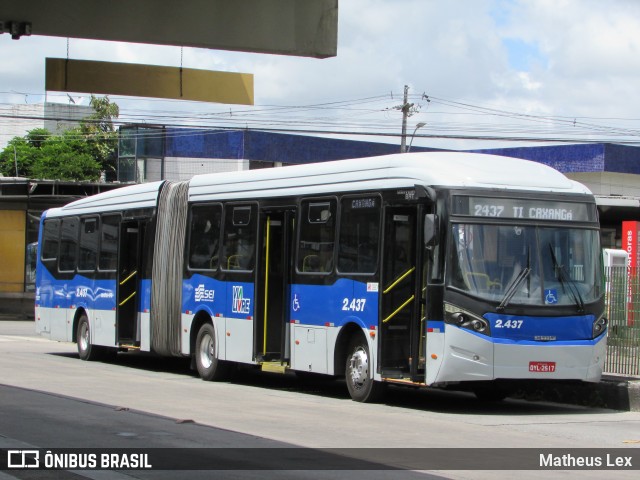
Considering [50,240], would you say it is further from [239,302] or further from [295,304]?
[295,304]

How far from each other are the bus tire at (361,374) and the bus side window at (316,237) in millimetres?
1275

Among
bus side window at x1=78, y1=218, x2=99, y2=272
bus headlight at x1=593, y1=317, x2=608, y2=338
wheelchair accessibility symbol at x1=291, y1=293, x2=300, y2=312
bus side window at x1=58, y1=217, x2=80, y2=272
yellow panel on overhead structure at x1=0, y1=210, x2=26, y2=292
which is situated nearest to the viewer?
bus headlight at x1=593, y1=317, x2=608, y2=338

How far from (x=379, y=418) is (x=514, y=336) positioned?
2077 mm

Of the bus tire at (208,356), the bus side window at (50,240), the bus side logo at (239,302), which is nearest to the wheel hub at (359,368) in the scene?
the bus side logo at (239,302)

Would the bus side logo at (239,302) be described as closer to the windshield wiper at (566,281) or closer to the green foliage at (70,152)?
the windshield wiper at (566,281)

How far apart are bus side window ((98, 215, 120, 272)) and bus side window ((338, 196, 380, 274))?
314 inches

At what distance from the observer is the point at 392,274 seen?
15461mm

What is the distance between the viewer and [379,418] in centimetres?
1423

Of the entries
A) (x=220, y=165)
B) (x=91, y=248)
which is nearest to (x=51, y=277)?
(x=91, y=248)

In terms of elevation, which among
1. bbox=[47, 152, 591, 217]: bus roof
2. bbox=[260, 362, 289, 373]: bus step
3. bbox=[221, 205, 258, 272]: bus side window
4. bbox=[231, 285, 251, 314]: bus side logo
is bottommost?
bbox=[260, 362, 289, 373]: bus step

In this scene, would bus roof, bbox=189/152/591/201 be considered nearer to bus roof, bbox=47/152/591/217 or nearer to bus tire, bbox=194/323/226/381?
bus roof, bbox=47/152/591/217

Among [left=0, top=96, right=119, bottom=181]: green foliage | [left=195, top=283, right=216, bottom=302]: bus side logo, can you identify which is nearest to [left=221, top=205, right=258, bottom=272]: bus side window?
[left=195, top=283, right=216, bottom=302]: bus side logo

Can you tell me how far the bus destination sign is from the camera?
14711 millimetres

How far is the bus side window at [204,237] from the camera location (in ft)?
64.5
